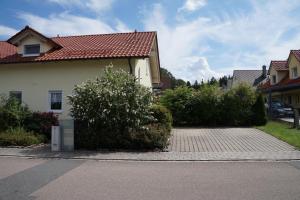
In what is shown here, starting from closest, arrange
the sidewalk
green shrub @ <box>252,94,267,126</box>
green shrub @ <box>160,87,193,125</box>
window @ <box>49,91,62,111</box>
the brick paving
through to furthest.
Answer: the sidewalk < the brick paving < window @ <box>49,91,62,111</box> < green shrub @ <box>252,94,267,126</box> < green shrub @ <box>160,87,193,125</box>

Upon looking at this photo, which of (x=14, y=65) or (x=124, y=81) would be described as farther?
(x=14, y=65)

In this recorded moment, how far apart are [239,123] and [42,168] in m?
15.0

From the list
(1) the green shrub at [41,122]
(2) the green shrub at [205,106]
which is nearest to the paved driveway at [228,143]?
(2) the green shrub at [205,106]

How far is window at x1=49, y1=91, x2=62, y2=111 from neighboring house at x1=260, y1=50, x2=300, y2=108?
2139 cm

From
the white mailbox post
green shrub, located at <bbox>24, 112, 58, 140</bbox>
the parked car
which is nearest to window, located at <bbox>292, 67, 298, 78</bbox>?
the parked car

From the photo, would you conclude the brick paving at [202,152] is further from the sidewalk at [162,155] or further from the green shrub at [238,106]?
the green shrub at [238,106]

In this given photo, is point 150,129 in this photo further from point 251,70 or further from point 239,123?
point 251,70

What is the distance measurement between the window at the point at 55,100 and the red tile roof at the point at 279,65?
2824 cm

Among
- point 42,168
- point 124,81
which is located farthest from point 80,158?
point 124,81

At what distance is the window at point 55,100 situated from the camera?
17.5 meters

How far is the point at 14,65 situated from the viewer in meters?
18.0

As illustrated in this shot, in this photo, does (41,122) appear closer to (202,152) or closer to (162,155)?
(162,155)

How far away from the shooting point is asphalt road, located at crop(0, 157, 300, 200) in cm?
636

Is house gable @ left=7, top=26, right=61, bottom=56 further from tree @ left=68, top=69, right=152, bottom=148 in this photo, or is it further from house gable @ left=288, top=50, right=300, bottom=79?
house gable @ left=288, top=50, right=300, bottom=79
